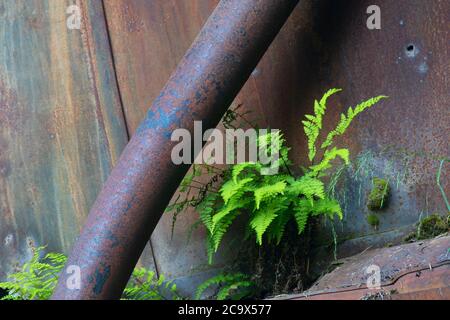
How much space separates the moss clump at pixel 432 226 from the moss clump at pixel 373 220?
0.31 meters

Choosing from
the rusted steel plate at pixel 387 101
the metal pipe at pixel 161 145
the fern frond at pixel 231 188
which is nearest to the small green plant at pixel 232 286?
the rusted steel plate at pixel 387 101

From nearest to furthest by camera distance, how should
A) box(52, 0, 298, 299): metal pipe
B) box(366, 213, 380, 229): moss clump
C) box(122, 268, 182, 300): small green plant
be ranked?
box(52, 0, 298, 299): metal pipe, box(366, 213, 380, 229): moss clump, box(122, 268, 182, 300): small green plant

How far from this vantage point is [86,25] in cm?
514

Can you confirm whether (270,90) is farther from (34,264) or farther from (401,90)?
(34,264)

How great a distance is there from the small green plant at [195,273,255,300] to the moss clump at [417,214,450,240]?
1.10 meters

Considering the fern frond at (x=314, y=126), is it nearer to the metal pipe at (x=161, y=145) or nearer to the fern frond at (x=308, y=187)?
the fern frond at (x=308, y=187)

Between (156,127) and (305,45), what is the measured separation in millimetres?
1305

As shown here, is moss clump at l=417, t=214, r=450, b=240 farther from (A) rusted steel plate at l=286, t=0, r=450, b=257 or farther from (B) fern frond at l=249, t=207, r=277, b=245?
(B) fern frond at l=249, t=207, r=277, b=245

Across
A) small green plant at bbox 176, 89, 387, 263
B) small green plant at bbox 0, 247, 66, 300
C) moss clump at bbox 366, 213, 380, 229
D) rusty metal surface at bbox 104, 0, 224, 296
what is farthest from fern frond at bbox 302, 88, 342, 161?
small green plant at bbox 0, 247, 66, 300

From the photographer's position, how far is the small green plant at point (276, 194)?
159 inches

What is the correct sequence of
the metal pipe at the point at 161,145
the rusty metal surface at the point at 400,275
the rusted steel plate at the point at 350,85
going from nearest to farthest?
the rusty metal surface at the point at 400,275
the metal pipe at the point at 161,145
the rusted steel plate at the point at 350,85

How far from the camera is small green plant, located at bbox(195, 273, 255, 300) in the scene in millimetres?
4434

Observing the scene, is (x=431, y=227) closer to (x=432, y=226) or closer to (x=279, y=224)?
(x=432, y=226)
